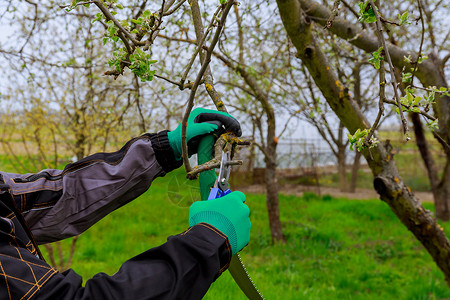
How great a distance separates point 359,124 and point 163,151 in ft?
5.77

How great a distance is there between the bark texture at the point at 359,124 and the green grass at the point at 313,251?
4.30 ft

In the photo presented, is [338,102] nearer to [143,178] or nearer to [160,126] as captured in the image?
[143,178]

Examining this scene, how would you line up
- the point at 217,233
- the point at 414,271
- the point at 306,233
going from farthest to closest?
1. the point at 306,233
2. the point at 414,271
3. the point at 217,233

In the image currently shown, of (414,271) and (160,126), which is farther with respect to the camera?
(160,126)

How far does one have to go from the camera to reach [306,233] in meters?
6.20

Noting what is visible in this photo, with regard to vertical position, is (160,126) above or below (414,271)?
above

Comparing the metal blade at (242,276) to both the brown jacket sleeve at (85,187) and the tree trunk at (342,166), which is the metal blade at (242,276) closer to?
the brown jacket sleeve at (85,187)

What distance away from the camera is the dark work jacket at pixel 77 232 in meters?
0.87

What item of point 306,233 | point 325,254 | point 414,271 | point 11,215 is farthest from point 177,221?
point 11,215

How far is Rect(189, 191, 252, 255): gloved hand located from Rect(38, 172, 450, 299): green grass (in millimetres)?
764

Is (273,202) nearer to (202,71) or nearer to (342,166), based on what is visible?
(202,71)

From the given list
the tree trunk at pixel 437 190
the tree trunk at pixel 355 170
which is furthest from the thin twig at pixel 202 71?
the tree trunk at pixel 355 170

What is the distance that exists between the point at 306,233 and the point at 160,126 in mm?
3629

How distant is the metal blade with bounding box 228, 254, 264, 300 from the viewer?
137 cm
